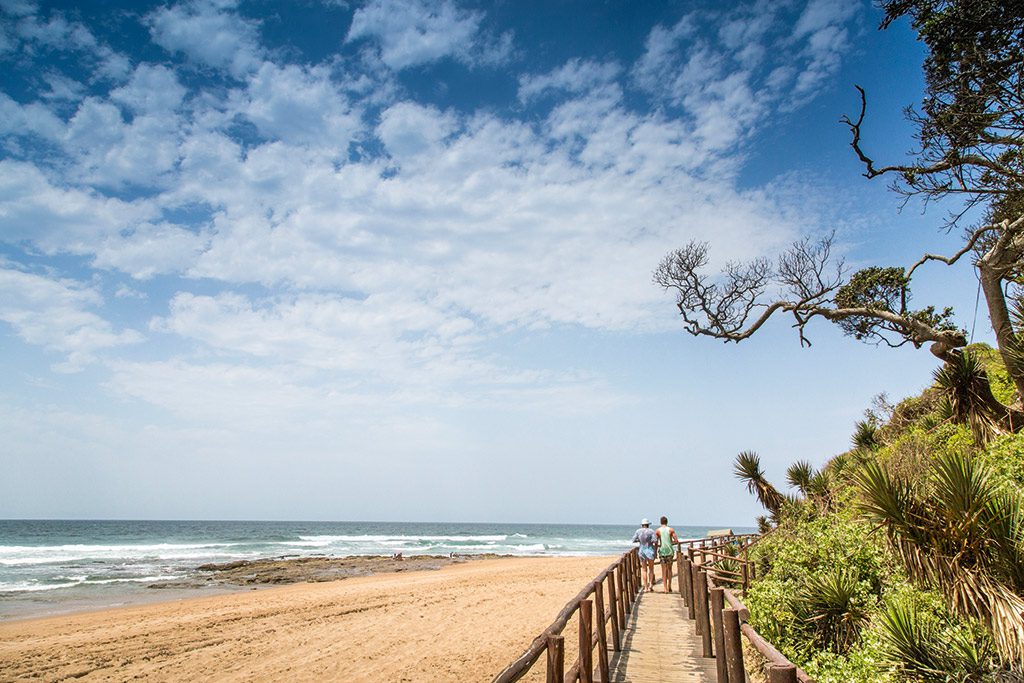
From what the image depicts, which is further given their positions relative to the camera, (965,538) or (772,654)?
(965,538)

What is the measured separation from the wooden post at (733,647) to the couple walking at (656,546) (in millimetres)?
8971

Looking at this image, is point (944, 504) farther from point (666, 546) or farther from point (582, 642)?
point (666, 546)

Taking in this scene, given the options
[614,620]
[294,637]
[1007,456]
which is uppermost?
[1007,456]

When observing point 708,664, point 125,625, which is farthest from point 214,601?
point 708,664

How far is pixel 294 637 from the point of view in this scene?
45.8 ft

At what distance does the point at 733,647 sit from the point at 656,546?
9860 mm

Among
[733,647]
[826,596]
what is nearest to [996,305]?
[826,596]

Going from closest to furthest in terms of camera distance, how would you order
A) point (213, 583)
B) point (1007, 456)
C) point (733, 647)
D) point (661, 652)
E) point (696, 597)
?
point (733, 647) < point (1007, 456) < point (661, 652) < point (696, 597) < point (213, 583)

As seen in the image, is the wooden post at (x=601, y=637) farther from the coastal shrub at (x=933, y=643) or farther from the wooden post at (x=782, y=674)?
the wooden post at (x=782, y=674)

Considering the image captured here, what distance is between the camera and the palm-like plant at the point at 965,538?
5.36m

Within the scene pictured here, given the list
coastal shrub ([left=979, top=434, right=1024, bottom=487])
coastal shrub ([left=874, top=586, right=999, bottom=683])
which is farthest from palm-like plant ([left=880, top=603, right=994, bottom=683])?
coastal shrub ([left=979, top=434, right=1024, bottom=487])

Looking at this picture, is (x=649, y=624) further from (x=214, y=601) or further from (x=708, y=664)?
(x=214, y=601)

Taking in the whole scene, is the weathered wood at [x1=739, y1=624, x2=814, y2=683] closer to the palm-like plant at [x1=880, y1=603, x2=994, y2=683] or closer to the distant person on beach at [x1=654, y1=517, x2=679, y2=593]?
the palm-like plant at [x1=880, y1=603, x2=994, y2=683]

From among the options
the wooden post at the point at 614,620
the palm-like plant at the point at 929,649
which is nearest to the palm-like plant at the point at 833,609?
the palm-like plant at the point at 929,649
